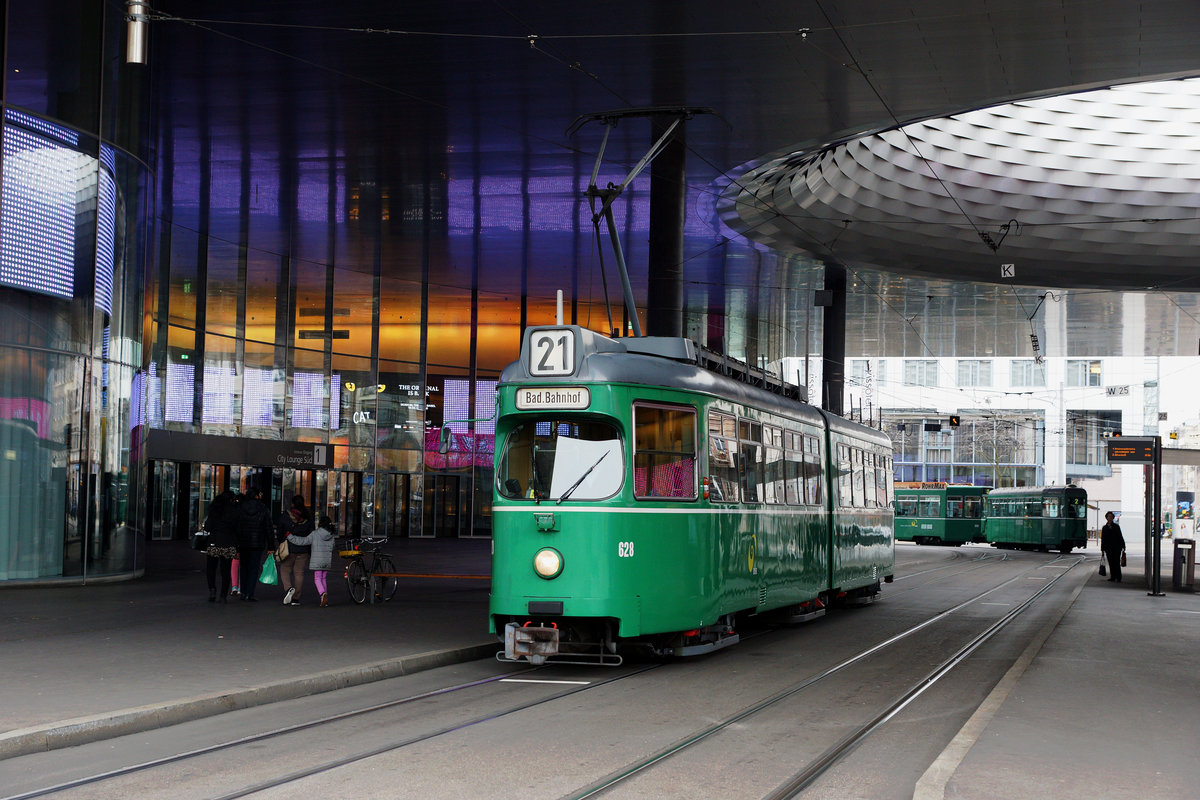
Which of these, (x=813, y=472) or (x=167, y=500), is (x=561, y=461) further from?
(x=167, y=500)

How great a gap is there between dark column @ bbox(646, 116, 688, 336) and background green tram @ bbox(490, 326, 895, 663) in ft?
36.0

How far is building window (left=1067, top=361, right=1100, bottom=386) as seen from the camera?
9206 centimetres

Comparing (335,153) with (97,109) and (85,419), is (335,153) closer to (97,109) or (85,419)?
(97,109)

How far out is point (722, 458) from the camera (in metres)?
13.9

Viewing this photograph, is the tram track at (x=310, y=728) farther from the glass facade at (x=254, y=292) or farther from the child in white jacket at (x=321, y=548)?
the child in white jacket at (x=321, y=548)

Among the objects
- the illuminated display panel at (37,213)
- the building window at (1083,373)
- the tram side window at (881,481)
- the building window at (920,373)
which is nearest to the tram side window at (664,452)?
the tram side window at (881,481)

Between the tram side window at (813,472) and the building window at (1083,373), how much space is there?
264 feet

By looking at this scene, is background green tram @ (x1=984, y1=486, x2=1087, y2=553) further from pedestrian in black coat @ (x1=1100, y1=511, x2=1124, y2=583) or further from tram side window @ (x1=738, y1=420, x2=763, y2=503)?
tram side window @ (x1=738, y1=420, x2=763, y2=503)

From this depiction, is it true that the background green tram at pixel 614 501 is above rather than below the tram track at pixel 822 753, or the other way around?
above

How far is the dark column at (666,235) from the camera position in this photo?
83.0ft

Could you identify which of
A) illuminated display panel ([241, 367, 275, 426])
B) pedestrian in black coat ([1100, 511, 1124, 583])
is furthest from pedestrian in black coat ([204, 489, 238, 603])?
illuminated display panel ([241, 367, 275, 426])

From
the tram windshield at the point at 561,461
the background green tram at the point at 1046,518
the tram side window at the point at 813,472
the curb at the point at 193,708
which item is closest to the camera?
the curb at the point at 193,708

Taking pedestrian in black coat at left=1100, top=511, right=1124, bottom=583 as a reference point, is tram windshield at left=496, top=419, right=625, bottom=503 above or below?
above

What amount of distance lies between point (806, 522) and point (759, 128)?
1024 cm
